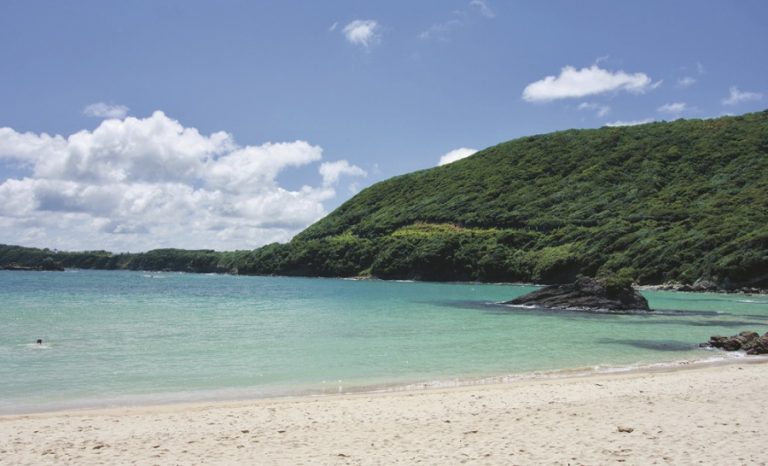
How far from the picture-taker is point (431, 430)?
11906 mm

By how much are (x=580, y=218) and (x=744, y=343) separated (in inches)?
4378

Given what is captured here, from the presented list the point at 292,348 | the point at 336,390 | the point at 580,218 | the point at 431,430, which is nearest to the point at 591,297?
the point at 292,348

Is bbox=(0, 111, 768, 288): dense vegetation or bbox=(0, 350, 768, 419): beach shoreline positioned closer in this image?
bbox=(0, 350, 768, 419): beach shoreline

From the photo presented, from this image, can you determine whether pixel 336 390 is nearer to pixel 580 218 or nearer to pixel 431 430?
pixel 431 430

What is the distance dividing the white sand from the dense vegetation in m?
77.6

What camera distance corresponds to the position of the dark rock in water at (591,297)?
161ft

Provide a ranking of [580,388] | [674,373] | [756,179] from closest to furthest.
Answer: [580,388] < [674,373] < [756,179]

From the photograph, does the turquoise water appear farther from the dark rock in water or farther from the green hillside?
the green hillside

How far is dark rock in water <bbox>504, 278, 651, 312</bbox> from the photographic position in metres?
49.0

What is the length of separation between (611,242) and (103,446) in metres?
108

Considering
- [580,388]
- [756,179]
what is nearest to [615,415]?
[580,388]

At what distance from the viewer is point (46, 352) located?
934 inches

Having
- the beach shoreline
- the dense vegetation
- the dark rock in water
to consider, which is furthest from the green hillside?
the beach shoreline

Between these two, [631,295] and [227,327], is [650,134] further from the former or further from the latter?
[227,327]
